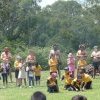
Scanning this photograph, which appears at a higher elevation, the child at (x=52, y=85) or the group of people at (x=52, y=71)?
the group of people at (x=52, y=71)

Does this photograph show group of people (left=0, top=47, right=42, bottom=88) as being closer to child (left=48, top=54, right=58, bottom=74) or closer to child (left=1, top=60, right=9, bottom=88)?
child (left=1, top=60, right=9, bottom=88)

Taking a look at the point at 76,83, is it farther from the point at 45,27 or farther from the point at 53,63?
the point at 45,27

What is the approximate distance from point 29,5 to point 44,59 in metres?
40.7

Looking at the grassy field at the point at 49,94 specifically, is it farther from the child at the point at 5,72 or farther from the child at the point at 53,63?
the child at the point at 53,63

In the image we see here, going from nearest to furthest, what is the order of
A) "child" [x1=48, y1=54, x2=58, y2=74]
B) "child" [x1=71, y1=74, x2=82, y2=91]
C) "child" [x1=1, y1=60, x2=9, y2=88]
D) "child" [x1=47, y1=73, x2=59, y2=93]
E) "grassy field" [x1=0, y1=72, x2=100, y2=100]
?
"grassy field" [x1=0, y1=72, x2=100, y2=100] < "child" [x1=47, y1=73, x2=59, y2=93] < "child" [x1=71, y1=74, x2=82, y2=91] < "child" [x1=1, y1=60, x2=9, y2=88] < "child" [x1=48, y1=54, x2=58, y2=74]

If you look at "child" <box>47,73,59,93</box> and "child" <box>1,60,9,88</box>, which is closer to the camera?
"child" <box>47,73,59,93</box>

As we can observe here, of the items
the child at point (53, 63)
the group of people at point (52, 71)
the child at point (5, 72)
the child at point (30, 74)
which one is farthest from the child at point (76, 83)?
the child at point (5, 72)

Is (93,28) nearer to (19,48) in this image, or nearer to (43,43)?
(43,43)

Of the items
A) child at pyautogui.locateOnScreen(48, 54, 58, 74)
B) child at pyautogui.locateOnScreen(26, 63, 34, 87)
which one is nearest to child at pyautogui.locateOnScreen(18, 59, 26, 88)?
child at pyautogui.locateOnScreen(26, 63, 34, 87)

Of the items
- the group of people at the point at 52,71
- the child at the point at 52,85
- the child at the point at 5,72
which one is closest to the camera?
the child at the point at 52,85

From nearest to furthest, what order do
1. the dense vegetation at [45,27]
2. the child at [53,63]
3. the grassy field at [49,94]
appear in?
the grassy field at [49,94], the child at [53,63], the dense vegetation at [45,27]

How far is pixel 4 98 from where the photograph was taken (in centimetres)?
1752

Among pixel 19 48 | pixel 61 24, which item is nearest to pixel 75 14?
pixel 61 24

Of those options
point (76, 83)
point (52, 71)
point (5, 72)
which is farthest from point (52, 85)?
point (5, 72)
